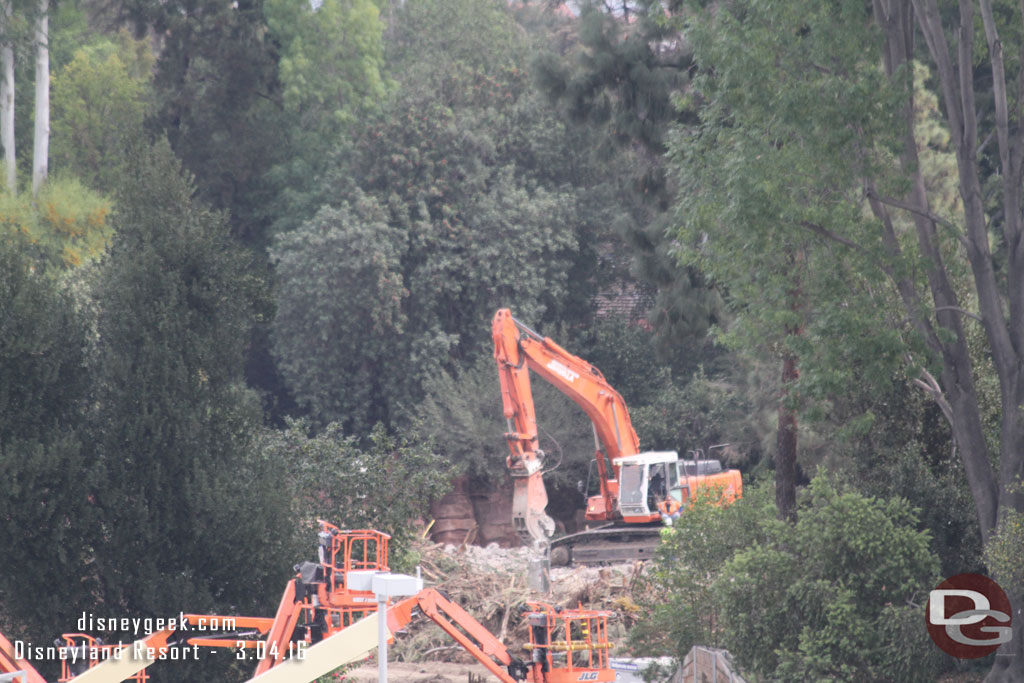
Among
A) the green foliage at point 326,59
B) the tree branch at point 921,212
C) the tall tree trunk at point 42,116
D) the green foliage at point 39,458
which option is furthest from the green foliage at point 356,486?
the green foliage at point 326,59

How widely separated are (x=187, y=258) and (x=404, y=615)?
5835 millimetres

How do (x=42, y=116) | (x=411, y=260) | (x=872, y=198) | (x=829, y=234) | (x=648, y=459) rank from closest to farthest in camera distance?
(x=829, y=234) → (x=872, y=198) → (x=648, y=459) → (x=42, y=116) → (x=411, y=260)

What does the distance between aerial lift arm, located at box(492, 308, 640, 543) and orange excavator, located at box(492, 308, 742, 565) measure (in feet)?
0.07

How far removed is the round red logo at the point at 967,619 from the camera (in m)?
13.9

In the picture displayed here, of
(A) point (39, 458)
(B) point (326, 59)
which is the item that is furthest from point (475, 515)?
(A) point (39, 458)

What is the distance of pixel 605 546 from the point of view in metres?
27.6

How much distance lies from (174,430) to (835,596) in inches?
321

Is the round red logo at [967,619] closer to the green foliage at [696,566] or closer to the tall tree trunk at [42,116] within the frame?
the green foliage at [696,566]

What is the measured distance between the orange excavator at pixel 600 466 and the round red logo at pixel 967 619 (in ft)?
37.7

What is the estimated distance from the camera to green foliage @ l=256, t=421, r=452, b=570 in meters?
19.3

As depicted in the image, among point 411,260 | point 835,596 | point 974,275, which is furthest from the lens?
point 411,260

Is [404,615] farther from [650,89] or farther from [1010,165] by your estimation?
[650,89]

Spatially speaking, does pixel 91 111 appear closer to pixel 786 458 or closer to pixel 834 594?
pixel 786 458

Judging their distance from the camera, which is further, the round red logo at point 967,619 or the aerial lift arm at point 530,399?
the aerial lift arm at point 530,399
